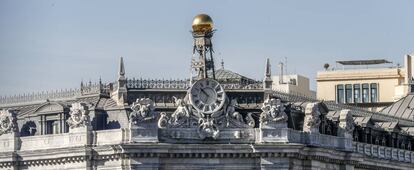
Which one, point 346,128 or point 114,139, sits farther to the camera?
point 346,128

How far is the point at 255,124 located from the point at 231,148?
3.63m

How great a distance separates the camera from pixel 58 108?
161250 mm

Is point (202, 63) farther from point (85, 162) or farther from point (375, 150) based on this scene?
point (375, 150)

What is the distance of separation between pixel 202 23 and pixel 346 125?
1467cm

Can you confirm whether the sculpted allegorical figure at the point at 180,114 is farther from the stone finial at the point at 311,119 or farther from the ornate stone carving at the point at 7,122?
the ornate stone carving at the point at 7,122

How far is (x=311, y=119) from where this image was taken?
164m

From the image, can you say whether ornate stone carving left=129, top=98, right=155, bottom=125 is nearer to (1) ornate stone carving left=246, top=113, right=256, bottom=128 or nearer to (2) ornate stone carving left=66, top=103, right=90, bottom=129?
(2) ornate stone carving left=66, top=103, right=90, bottom=129

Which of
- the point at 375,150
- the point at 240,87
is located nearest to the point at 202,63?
the point at 240,87

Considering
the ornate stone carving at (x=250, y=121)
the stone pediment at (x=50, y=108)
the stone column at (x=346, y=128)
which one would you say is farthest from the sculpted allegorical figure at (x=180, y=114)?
the stone column at (x=346, y=128)

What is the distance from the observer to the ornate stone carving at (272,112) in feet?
520

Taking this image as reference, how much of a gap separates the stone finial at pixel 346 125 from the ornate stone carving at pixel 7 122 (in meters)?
25.0

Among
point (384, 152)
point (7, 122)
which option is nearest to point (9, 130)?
point (7, 122)

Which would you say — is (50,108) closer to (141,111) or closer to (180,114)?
(141,111)

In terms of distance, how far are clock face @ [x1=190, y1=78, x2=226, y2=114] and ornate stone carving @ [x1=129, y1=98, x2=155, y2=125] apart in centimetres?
350
